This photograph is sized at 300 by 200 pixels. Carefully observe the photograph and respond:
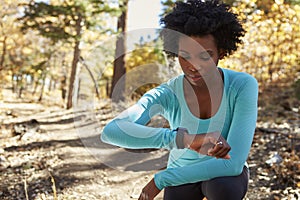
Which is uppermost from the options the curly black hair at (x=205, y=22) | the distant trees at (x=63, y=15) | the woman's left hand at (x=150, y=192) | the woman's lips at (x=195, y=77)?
the distant trees at (x=63, y=15)

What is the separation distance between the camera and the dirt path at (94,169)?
3512 mm

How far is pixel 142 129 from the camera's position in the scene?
4.64 ft

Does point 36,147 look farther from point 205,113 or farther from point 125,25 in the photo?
point 125,25

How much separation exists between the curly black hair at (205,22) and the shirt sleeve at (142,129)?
29 centimetres

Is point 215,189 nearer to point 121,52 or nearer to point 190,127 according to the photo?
point 190,127

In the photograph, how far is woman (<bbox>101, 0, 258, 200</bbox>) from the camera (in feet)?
4.59

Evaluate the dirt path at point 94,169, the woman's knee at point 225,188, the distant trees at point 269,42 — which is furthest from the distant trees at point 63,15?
the woman's knee at point 225,188

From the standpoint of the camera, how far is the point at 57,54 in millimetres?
18562

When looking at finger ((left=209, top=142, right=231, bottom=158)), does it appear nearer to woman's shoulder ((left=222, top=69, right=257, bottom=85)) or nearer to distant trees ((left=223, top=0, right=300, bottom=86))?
woman's shoulder ((left=222, top=69, right=257, bottom=85))

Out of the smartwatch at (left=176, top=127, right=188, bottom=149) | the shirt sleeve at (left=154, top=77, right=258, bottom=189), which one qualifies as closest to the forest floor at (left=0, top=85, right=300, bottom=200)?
the shirt sleeve at (left=154, top=77, right=258, bottom=189)

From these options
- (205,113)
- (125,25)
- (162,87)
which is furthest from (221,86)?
(125,25)

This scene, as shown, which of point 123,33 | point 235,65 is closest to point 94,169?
point 235,65

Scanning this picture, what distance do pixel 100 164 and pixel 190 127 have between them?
3.53 m

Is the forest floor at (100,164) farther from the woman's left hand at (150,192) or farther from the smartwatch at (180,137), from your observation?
the smartwatch at (180,137)
